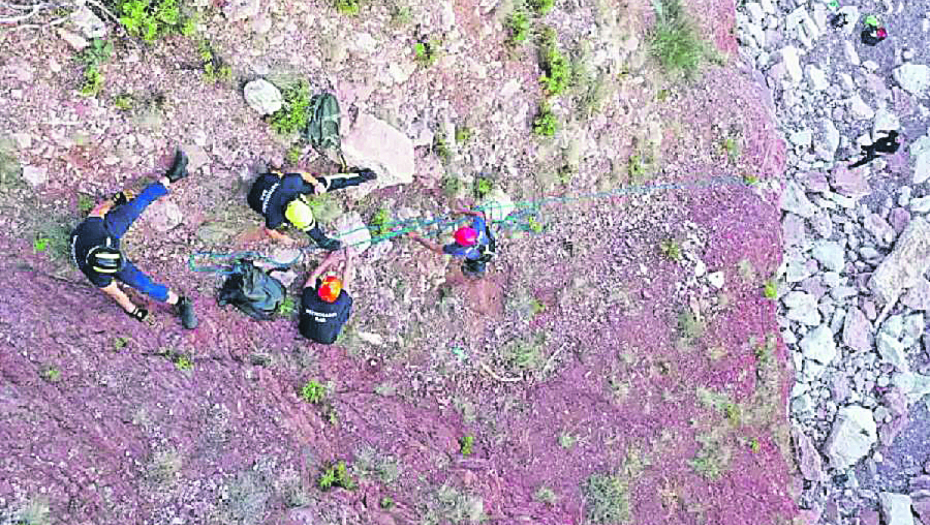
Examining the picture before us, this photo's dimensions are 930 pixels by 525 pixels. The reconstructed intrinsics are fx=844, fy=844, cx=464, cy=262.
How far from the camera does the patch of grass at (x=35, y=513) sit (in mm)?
6574

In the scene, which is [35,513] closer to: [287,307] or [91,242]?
[91,242]

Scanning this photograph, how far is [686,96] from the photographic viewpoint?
1138cm

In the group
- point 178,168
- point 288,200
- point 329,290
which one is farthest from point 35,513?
point 288,200

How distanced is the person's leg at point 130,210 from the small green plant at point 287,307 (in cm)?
154

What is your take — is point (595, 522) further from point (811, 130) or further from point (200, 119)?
point (811, 130)

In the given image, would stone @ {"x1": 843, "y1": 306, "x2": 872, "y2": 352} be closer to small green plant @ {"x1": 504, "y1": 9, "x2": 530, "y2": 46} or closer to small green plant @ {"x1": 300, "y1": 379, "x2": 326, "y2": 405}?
small green plant @ {"x1": 504, "y1": 9, "x2": 530, "y2": 46}

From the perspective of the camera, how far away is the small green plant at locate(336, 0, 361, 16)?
8.64 metres

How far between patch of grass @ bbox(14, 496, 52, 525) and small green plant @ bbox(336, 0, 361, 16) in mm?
5295

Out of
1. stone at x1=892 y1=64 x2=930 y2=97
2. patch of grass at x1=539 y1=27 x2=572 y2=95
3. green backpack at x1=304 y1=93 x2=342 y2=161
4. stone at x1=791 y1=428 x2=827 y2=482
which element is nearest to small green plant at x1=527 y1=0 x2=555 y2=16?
patch of grass at x1=539 y1=27 x2=572 y2=95

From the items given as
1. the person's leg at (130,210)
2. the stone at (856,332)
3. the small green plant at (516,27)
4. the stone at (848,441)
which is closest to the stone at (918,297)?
the stone at (856,332)

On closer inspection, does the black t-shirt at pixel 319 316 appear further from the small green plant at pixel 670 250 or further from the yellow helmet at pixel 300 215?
the small green plant at pixel 670 250

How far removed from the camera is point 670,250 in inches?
423

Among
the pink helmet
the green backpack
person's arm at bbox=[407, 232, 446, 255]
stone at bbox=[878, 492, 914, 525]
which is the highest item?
the green backpack

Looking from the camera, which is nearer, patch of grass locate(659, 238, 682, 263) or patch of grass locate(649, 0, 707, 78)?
patch of grass locate(659, 238, 682, 263)
